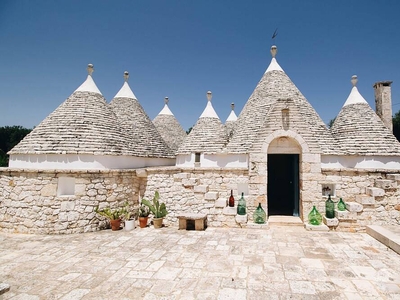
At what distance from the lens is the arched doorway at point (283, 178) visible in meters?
8.12

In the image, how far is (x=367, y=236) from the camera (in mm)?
6598

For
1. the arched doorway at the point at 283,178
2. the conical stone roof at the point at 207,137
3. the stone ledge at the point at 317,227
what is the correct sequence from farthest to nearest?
the conical stone roof at the point at 207,137 < the arched doorway at the point at 283,178 < the stone ledge at the point at 317,227

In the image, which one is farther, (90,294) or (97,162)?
(97,162)

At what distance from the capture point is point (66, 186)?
24.0ft

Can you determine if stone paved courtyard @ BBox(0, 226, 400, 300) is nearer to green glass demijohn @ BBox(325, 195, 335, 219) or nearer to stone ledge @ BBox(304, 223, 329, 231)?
stone ledge @ BBox(304, 223, 329, 231)

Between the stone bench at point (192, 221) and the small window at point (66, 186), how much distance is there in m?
3.71

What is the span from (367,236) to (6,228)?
1151cm

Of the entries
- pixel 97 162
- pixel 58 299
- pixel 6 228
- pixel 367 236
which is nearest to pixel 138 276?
pixel 58 299

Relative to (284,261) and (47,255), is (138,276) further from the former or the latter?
(284,261)

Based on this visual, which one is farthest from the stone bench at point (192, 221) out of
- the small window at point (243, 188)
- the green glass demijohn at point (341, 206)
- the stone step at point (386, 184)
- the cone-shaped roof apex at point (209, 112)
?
the cone-shaped roof apex at point (209, 112)

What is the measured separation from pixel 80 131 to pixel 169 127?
9616 millimetres

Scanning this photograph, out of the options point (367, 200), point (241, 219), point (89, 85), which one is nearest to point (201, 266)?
point (241, 219)

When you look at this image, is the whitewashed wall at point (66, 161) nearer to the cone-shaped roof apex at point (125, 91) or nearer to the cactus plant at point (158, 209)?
the cactus plant at point (158, 209)

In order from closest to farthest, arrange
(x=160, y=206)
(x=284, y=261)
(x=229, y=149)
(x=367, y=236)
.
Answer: (x=284, y=261)
(x=367, y=236)
(x=160, y=206)
(x=229, y=149)
